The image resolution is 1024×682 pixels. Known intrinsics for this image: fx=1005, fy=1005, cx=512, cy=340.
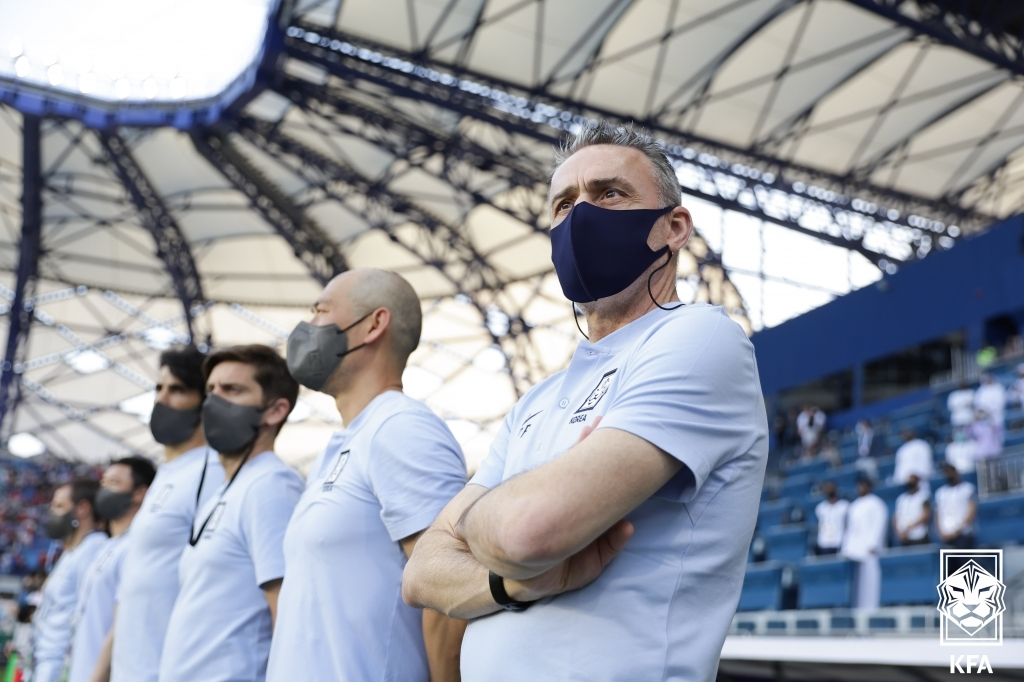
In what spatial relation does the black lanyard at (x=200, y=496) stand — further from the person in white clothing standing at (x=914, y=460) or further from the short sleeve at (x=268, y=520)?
the person in white clothing standing at (x=914, y=460)

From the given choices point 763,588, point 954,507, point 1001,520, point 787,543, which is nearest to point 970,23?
point 787,543

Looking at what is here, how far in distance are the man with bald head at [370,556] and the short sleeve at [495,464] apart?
0.45 metres

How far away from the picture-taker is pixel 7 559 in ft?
96.3

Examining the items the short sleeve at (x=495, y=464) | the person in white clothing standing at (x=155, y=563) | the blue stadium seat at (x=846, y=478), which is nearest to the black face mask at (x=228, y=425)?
the person in white clothing standing at (x=155, y=563)

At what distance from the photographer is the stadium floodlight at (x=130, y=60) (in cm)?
1997

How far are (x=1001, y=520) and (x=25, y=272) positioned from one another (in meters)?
26.0

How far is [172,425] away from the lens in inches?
187

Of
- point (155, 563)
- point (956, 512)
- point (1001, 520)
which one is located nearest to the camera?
point (155, 563)

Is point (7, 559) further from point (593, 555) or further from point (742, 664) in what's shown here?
point (593, 555)

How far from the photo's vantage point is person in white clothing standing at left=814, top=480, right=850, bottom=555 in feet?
32.3

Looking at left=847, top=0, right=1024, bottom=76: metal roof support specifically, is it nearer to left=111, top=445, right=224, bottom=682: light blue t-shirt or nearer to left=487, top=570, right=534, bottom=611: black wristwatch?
left=111, top=445, right=224, bottom=682: light blue t-shirt

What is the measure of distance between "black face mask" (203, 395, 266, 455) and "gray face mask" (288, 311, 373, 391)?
71cm

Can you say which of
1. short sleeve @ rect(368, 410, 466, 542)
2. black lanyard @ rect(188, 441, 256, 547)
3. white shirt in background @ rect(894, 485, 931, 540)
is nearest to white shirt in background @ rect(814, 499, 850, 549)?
white shirt in background @ rect(894, 485, 931, 540)

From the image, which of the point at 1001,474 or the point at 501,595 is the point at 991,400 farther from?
the point at 501,595
